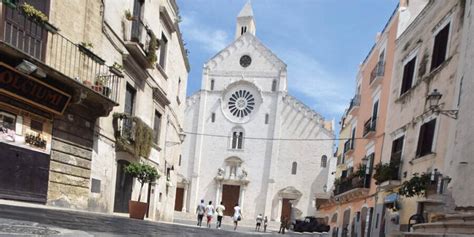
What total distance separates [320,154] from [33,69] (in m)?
42.5

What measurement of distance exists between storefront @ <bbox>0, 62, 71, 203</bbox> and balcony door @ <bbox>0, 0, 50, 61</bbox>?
65 cm

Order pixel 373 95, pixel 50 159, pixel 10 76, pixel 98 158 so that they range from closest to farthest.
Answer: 1. pixel 10 76
2. pixel 50 159
3. pixel 98 158
4. pixel 373 95

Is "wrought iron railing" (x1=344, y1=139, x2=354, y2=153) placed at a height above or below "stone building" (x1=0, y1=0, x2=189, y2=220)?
above

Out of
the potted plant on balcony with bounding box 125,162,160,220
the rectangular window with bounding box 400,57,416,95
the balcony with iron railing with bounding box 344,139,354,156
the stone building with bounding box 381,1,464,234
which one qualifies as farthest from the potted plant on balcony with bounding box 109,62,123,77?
the balcony with iron railing with bounding box 344,139,354,156

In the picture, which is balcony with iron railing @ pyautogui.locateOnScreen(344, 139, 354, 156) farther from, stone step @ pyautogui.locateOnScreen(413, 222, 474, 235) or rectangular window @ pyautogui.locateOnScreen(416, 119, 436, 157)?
stone step @ pyautogui.locateOnScreen(413, 222, 474, 235)

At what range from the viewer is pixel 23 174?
964 cm

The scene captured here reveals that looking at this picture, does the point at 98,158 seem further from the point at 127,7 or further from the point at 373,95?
the point at 373,95

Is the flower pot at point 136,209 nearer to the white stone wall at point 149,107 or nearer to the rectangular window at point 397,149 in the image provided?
the white stone wall at point 149,107

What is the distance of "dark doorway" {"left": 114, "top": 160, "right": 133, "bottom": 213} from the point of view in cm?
1445

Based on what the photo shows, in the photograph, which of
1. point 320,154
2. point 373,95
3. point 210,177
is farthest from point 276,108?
point 373,95

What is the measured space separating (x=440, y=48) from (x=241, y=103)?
3788cm

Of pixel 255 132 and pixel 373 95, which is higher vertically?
pixel 255 132

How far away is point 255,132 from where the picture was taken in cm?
5022

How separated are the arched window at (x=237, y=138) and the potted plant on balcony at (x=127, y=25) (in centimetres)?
3621
